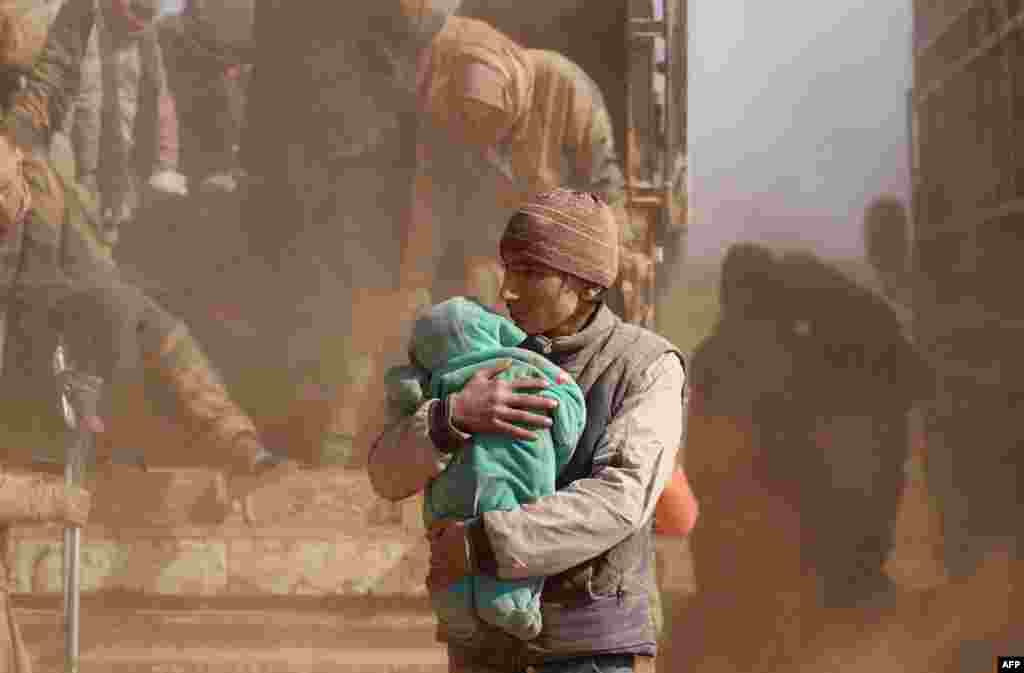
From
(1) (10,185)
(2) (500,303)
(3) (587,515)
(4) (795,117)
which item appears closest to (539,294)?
(3) (587,515)

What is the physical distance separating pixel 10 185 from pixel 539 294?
15.0 feet

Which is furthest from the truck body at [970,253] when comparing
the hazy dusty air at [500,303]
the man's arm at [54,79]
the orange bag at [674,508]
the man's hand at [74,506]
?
the orange bag at [674,508]

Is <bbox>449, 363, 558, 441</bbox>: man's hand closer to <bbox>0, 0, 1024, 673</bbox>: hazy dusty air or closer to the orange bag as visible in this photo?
the orange bag

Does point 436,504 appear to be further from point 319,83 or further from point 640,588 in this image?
point 319,83

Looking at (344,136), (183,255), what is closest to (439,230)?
(344,136)

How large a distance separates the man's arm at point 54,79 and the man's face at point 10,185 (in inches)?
7.8

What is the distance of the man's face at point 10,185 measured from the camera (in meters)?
5.43

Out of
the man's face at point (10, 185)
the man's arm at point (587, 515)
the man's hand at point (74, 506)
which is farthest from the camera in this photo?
the man's face at point (10, 185)

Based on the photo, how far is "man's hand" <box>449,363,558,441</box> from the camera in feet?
6.15

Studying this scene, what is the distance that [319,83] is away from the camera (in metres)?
7.09

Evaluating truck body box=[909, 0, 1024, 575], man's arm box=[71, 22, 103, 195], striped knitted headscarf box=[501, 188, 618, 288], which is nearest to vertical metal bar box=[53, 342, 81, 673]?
man's arm box=[71, 22, 103, 195]

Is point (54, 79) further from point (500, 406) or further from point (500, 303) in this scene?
point (500, 406)

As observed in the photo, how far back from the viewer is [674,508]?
6.82 ft

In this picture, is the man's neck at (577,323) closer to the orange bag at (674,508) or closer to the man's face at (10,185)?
the orange bag at (674,508)
